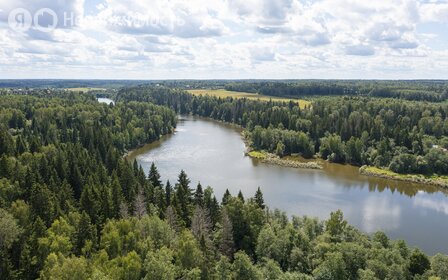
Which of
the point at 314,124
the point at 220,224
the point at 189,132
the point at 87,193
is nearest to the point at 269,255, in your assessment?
the point at 220,224

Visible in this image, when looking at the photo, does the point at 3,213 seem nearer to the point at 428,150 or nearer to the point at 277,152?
the point at 277,152

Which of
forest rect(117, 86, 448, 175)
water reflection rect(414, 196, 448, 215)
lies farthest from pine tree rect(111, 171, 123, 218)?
forest rect(117, 86, 448, 175)

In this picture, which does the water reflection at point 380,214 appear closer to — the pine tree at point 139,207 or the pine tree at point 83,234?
the pine tree at point 139,207

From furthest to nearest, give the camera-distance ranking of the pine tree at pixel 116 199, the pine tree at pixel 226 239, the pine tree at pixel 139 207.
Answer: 1. the pine tree at pixel 116 199
2. the pine tree at pixel 139 207
3. the pine tree at pixel 226 239

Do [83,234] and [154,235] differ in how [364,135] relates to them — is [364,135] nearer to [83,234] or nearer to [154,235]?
[154,235]

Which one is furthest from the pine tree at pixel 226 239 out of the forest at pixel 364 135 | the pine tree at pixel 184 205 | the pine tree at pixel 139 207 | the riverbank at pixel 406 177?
the forest at pixel 364 135

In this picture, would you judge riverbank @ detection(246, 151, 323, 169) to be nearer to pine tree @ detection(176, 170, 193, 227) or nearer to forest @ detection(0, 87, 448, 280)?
forest @ detection(0, 87, 448, 280)
